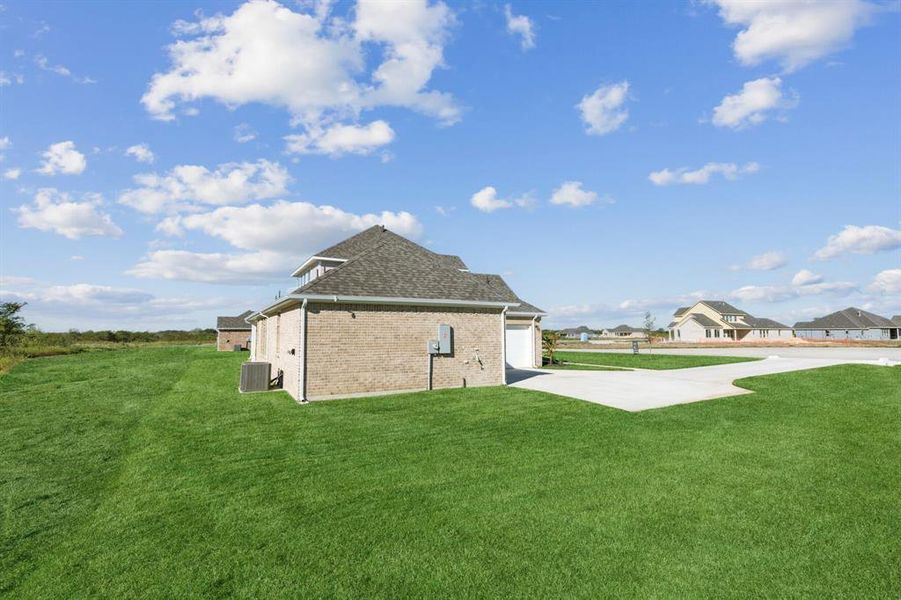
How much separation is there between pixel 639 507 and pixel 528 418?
17.4 ft

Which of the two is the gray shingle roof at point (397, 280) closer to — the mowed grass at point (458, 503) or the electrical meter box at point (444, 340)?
the electrical meter box at point (444, 340)

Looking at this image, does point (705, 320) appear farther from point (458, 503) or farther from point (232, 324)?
point (458, 503)

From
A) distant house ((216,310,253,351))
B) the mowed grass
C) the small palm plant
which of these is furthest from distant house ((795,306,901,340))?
distant house ((216,310,253,351))

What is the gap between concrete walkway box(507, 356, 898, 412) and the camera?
42.5ft

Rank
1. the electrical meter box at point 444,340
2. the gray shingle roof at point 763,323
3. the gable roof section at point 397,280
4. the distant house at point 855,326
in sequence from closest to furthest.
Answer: the gable roof section at point 397,280, the electrical meter box at point 444,340, the distant house at point 855,326, the gray shingle roof at point 763,323

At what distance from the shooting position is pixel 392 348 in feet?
48.4

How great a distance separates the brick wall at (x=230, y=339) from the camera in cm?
4944

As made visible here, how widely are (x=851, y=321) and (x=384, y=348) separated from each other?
3316 inches

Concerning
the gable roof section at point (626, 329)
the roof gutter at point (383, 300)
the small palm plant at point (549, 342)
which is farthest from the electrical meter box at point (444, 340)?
the gable roof section at point (626, 329)

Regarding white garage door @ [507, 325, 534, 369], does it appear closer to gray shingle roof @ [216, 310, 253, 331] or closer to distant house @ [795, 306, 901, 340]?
gray shingle roof @ [216, 310, 253, 331]

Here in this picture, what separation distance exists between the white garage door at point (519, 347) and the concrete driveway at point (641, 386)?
4.33 meters

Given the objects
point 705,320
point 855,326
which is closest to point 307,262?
point 705,320

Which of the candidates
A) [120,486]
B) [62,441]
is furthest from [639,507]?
[62,441]

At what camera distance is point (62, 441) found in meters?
9.73
